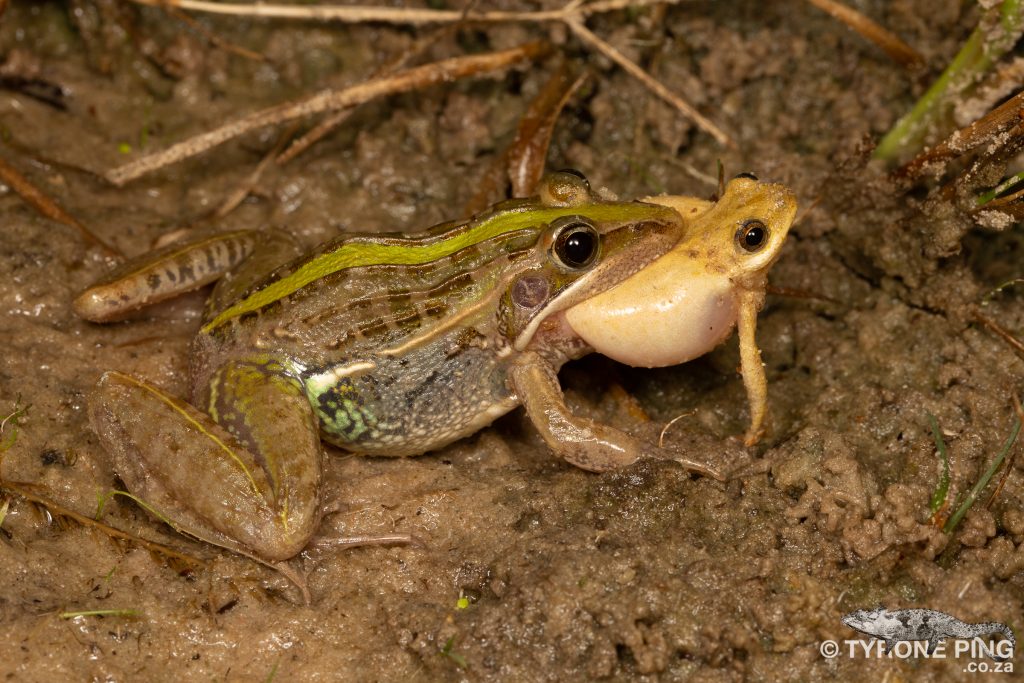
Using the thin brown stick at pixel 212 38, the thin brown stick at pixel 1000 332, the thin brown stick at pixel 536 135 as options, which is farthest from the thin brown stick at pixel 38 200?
the thin brown stick at pixel 1000 332

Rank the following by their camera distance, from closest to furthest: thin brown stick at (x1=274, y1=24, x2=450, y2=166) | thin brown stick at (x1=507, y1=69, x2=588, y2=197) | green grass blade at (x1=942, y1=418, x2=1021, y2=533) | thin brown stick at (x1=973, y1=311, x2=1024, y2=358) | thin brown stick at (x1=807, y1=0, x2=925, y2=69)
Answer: green grass blade at (x1=942, y1=418, x2=1021, y2=533) → thin brown stick at (x1=973, y1=311, x2=1024, y2=358) → thin brown stick at (x1=807, y1=0, x2=925, y2=69) → thin brown stick at (x1=507, y1=69, x2=588, y2=197) → thin brown stick at (x1=274, y1=24, x2=450, y2=166)

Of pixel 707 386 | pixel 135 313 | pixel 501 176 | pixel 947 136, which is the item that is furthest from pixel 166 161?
pixel 947 136

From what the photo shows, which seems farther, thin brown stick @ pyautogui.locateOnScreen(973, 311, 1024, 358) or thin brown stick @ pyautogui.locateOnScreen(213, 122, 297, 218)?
thin brown stick @ pyautogui.locateOnScreen(213, 122, 297, 218)

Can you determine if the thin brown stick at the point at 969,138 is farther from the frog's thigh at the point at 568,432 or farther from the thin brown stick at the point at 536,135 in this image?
the frog's thigh at the point at 568,432

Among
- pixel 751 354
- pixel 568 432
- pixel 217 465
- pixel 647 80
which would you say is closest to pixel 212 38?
pixel 647 80

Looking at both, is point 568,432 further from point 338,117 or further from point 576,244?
point 338,117

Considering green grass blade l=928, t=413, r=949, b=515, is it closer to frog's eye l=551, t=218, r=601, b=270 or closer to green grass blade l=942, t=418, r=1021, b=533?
green grass blade l=942, t=418, r=1021, b=533

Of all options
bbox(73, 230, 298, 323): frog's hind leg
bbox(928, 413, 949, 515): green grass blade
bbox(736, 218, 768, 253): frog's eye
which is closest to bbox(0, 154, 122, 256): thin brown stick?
bbox(73, 230, 298, 323): frog's hind leg
